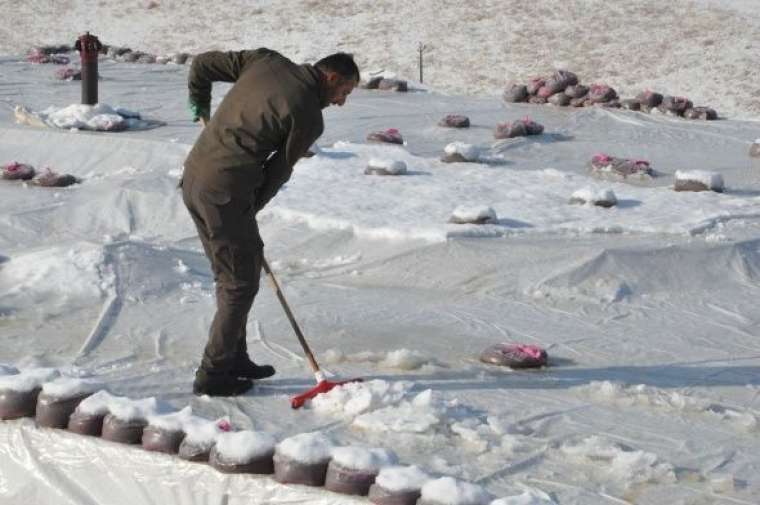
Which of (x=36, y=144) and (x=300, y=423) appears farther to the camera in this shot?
(x=36, y=144)

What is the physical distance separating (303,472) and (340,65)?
141 centimetres

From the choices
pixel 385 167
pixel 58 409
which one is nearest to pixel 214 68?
pixel 58 409

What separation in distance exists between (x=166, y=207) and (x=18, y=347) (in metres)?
2.66

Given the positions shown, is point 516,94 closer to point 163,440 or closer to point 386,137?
point 386,137

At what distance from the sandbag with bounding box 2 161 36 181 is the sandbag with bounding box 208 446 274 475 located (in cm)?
549

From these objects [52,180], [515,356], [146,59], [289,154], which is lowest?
[52,180]

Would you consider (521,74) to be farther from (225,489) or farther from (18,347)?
(225,489)

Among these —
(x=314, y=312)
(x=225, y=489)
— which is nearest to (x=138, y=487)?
(x=225, y=489)

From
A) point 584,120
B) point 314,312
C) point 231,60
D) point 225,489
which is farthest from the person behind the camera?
point 584,120

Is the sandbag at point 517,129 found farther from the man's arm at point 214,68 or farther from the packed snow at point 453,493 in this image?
the packed snow at point 453,493

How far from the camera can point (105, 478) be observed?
13.9ft

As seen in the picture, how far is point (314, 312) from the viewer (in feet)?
19.7

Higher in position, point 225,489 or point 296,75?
point 296,75

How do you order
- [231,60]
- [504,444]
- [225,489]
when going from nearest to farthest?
[225,489]
[504,444]
[231,60]
